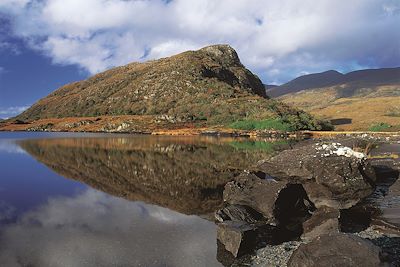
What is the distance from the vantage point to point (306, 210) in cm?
2192

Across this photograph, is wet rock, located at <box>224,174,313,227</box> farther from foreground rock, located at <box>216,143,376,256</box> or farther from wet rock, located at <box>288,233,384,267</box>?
wet rock, located at <box>288,233,384,267</box>

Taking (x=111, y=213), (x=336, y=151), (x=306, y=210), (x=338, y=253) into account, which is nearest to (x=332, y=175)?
(x=336, y=151)

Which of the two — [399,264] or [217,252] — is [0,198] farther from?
[399,264]

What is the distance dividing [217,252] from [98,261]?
475 centimetres

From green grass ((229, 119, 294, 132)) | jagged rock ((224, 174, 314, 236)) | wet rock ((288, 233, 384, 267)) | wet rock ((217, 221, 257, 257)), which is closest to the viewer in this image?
wet rock ((288, 233, 384, 267))

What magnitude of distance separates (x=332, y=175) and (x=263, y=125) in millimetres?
91206

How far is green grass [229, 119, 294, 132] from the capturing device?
4118 inches

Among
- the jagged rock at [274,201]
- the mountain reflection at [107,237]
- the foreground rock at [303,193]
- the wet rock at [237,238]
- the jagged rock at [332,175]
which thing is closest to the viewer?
the mountain reflection at [107,237]

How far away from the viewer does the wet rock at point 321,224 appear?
17681 mm

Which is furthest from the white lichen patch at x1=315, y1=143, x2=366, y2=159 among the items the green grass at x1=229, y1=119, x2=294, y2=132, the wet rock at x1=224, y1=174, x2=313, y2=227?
the green grass at x1=229, y1=119, x2=294, y2=132

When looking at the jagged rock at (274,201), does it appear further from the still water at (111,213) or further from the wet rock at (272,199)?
the still water at (111,213)

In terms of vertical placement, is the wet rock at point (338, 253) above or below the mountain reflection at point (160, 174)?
above

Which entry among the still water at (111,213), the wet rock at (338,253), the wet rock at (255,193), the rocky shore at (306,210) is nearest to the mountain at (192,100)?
the still water at (111,213)

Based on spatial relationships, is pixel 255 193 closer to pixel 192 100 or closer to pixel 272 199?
pixel 272 199
